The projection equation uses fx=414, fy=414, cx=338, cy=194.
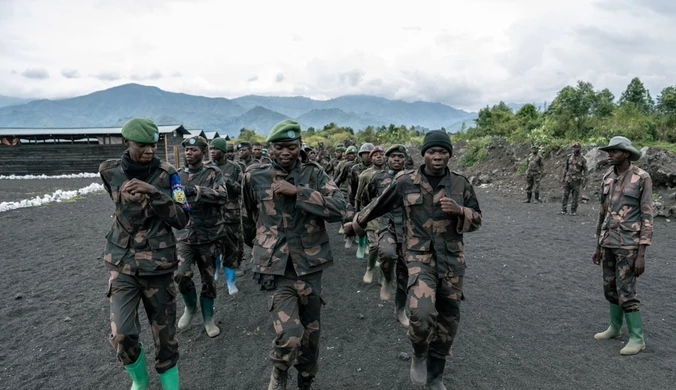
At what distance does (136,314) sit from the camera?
3.46m

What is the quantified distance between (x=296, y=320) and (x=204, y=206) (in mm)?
2463

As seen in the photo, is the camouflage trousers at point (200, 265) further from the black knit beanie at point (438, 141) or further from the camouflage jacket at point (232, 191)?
the black knit beanie at point (438, 141)

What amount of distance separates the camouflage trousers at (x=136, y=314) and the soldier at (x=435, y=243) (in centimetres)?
209

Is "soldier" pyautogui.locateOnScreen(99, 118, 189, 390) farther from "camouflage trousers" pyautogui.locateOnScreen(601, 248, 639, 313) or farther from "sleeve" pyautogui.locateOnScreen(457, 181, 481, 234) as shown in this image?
"camouflage trousers" pyautogui.locateOnScreen(601, 248, 639, 313)

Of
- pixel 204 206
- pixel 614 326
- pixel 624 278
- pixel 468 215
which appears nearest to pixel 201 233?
pixel 204 206

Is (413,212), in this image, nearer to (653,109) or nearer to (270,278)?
(270,278)

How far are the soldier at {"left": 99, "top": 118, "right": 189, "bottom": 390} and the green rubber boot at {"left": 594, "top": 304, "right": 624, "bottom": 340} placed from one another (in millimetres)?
4744

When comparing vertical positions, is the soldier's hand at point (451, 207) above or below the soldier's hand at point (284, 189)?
below

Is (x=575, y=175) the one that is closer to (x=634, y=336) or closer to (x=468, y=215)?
(x=634, y=336)

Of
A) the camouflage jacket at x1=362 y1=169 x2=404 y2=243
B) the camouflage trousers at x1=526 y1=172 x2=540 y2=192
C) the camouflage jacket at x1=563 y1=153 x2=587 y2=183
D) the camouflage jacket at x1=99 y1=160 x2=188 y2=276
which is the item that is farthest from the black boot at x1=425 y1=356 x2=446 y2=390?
the camouflage trousers at x1=526 y1=172 x2=540 y2=192

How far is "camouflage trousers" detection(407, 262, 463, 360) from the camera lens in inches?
135

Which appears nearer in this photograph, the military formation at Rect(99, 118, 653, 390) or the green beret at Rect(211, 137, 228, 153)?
the military formation at Rect(99, 118, 653, 390)

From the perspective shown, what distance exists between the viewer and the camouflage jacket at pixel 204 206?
199 inches

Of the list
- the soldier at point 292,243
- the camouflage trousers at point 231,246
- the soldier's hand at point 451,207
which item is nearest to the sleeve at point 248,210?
the soldier at point 292,243
